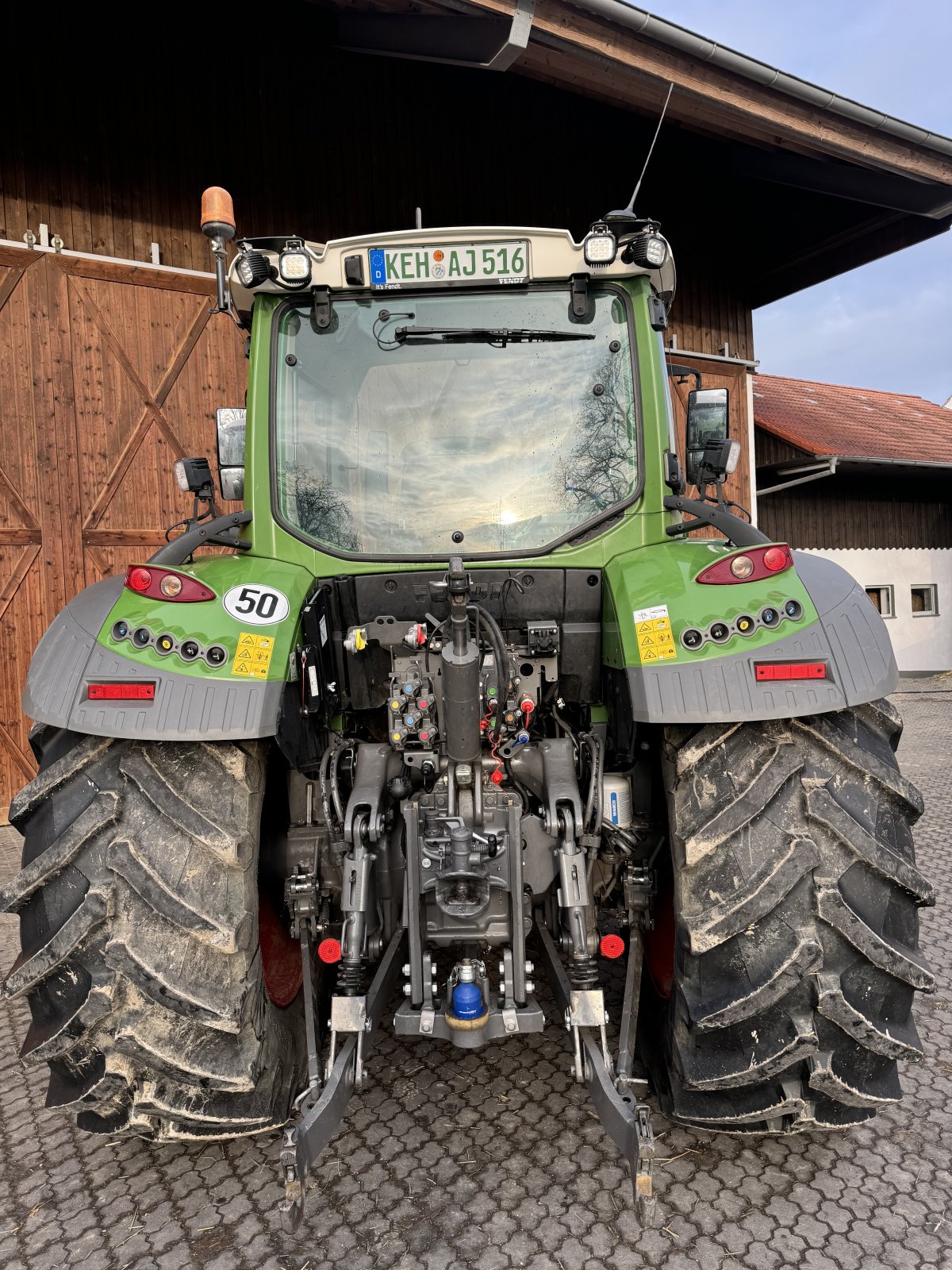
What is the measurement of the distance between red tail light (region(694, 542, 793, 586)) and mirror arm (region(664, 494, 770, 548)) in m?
0.31

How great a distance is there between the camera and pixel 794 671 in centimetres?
195

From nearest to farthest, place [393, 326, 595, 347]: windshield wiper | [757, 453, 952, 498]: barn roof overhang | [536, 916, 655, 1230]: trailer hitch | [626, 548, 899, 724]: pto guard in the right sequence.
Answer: [536, 916, 655, 1230]: trailer hitch → [626, 548, 899, 724]: pto guard → [393, 326, 595, 347]: windshield wiper → [757, 453, 952, 498]: barn roof overhang

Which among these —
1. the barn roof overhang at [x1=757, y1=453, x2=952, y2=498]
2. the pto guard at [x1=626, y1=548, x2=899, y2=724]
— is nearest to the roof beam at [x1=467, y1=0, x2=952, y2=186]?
the barn roof overhang at [x1=757, y1=453, x2=952, y2=498]

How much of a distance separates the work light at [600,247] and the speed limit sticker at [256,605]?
143 cm

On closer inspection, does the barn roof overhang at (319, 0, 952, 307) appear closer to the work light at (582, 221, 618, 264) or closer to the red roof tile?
the red roof tile

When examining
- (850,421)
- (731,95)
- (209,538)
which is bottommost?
(209,538)

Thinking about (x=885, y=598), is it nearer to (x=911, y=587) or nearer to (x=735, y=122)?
(x=911, y=587)

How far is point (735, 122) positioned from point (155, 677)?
7340 millimetres

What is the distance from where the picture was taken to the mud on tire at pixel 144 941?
1802mm

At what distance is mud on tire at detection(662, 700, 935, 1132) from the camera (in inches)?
71.2

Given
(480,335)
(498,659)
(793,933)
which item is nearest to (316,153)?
(480,335)

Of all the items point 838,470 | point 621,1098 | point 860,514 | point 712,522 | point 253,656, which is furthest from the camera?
point 860,514

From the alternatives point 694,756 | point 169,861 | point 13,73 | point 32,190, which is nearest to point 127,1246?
point 169,861

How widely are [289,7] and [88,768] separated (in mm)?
7610
